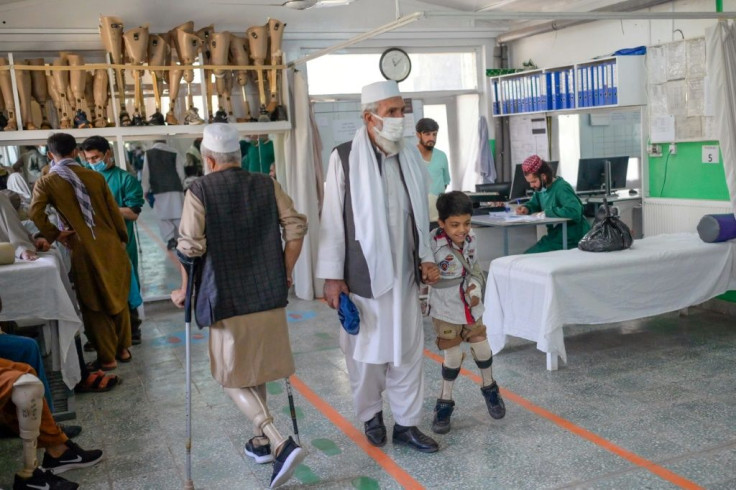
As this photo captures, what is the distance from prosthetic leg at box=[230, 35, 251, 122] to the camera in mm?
6840

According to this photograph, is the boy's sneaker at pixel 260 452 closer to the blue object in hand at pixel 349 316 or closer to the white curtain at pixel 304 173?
the blue object in hand at pixel 349 316

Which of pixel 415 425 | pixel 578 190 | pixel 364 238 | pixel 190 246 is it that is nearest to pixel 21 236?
pixel 190 246

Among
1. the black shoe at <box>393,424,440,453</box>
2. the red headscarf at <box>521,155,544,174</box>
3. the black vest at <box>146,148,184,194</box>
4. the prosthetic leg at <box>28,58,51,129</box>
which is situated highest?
the prosthetic leg at <box>28,58,51,129</box>

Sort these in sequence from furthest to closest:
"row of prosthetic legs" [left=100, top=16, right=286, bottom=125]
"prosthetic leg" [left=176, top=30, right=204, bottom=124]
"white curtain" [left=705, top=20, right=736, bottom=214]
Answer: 1. "prosthetic leg" [left=176, top=30, right=204, bottom=124]
2. "row of prosthetic legs" [left=100, top=16, right=286, bottom=125]
3. "white curtain" [left=705, top=20, right=736, bottom=214]

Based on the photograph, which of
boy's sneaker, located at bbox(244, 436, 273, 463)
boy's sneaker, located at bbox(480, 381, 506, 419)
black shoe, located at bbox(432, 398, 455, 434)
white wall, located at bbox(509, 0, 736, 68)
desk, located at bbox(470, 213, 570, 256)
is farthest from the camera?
white wall, located at bbox(509, 0, 736, 68)

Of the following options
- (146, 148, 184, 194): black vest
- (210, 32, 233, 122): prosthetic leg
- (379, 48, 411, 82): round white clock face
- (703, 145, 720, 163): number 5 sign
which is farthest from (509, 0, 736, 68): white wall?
(146, 148, 184, 194): black vest

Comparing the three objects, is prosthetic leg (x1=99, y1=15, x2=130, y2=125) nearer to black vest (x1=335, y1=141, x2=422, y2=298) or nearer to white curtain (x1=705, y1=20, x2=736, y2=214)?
black vest (x1=335, y1=141, x2=422, y2=298)

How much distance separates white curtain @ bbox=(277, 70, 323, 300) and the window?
2.36 ft

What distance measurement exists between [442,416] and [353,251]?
968 mm

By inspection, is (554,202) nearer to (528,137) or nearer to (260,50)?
(528,137)

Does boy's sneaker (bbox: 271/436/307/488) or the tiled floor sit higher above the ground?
boy's sneaker (bbox: 271/436/307/488)

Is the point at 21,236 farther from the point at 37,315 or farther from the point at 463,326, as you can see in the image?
the point at 463,326

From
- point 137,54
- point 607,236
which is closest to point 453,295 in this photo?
point 607,236

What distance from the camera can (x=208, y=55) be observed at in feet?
22.6
